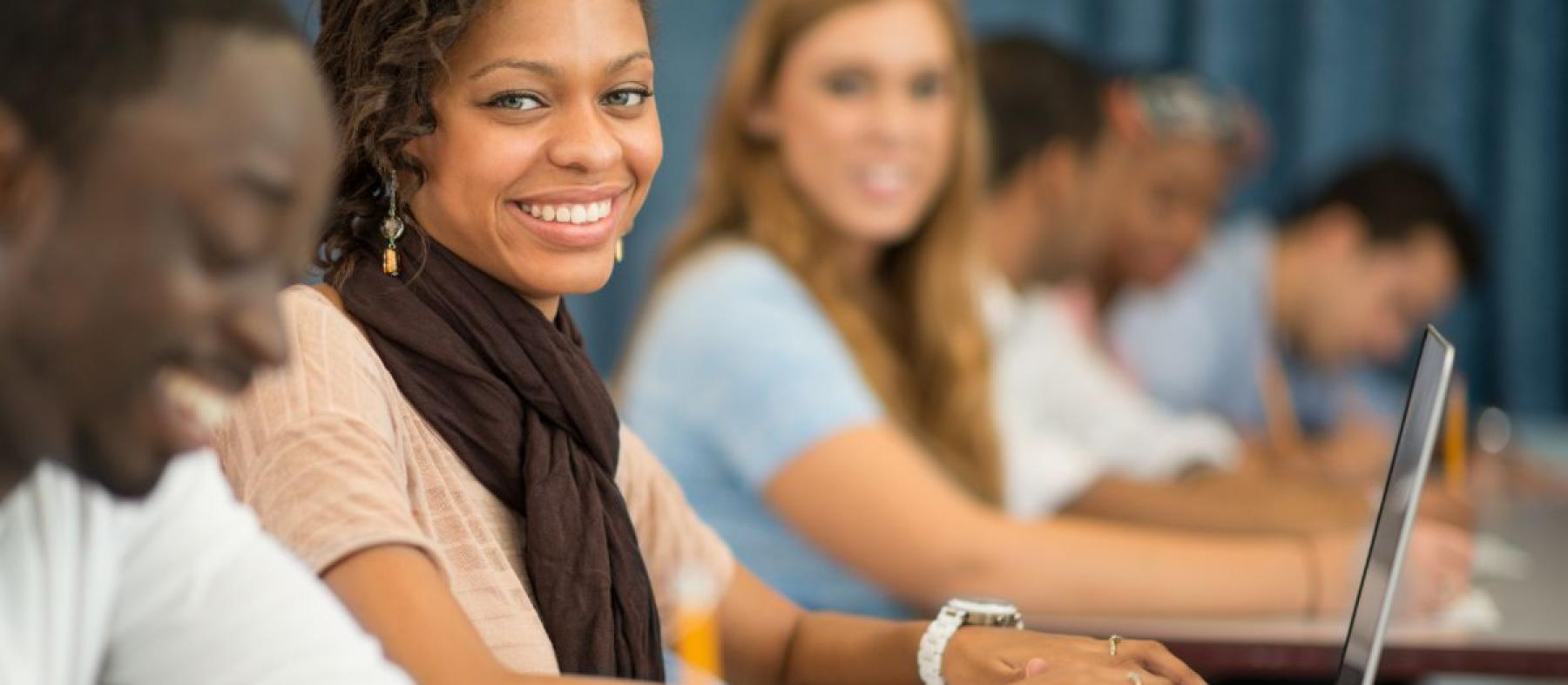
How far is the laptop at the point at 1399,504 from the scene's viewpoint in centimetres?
113

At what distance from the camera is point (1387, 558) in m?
1.15

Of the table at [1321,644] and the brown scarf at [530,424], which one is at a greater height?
the brown scarf at [530,424]

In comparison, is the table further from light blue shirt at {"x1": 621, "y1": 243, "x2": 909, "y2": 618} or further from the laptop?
the laptop

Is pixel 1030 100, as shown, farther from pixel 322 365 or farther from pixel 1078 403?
pixel 322 365

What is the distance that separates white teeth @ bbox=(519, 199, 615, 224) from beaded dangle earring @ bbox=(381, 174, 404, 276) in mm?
79

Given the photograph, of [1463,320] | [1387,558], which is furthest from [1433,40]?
[1387,558]

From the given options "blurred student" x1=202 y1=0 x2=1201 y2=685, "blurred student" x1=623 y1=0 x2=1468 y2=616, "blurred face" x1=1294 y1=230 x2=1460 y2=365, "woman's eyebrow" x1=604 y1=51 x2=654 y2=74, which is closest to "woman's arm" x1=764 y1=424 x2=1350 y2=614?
"blurred student" x1=623 y1=0 x2=1468 y2=616

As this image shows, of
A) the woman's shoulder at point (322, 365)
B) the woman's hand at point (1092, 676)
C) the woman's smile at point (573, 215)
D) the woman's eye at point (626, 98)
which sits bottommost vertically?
the woman's hand at point (1092, 676)

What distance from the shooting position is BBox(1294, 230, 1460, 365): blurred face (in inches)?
159

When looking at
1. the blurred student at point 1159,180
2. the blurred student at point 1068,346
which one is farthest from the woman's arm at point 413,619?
the blurred student at point 1159,180

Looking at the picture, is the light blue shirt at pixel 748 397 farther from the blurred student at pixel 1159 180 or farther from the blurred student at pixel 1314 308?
the blurred student at pixel 1314 308

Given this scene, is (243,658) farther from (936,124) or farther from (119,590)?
(936,124)

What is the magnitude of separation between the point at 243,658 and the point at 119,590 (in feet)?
0.20

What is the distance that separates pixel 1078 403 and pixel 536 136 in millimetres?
2354
